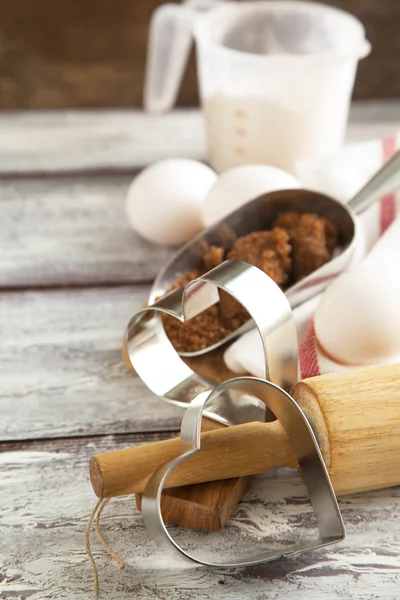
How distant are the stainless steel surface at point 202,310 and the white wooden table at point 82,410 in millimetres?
29

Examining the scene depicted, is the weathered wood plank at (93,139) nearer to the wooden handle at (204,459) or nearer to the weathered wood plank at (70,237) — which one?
the weathered wood plank at (70,237)

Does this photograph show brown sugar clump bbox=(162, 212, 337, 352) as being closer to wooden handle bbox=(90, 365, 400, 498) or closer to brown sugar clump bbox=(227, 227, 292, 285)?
brown sugar clump bbox=(227, 227, 292, 285)

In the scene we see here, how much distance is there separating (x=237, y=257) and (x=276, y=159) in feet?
0.91

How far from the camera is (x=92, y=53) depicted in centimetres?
125

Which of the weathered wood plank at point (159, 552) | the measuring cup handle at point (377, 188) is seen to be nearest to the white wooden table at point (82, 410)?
the weathered wood plank at point (159, 552)

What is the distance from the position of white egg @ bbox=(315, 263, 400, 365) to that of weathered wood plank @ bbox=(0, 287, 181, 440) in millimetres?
139

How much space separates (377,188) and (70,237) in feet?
1.13

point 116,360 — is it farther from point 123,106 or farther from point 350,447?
point 123,106

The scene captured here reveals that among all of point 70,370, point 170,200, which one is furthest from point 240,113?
point 70,370

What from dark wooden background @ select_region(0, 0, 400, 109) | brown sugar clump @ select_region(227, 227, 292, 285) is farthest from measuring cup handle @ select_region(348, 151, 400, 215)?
dark wooden background @ select_region(0, 0, 400, 109)

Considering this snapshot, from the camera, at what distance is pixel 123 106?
4.32 ft

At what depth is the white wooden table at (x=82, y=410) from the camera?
1.55 ft

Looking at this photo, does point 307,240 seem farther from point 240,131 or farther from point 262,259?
point 240,131

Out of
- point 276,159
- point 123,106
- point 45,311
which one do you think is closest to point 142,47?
point 123,106
